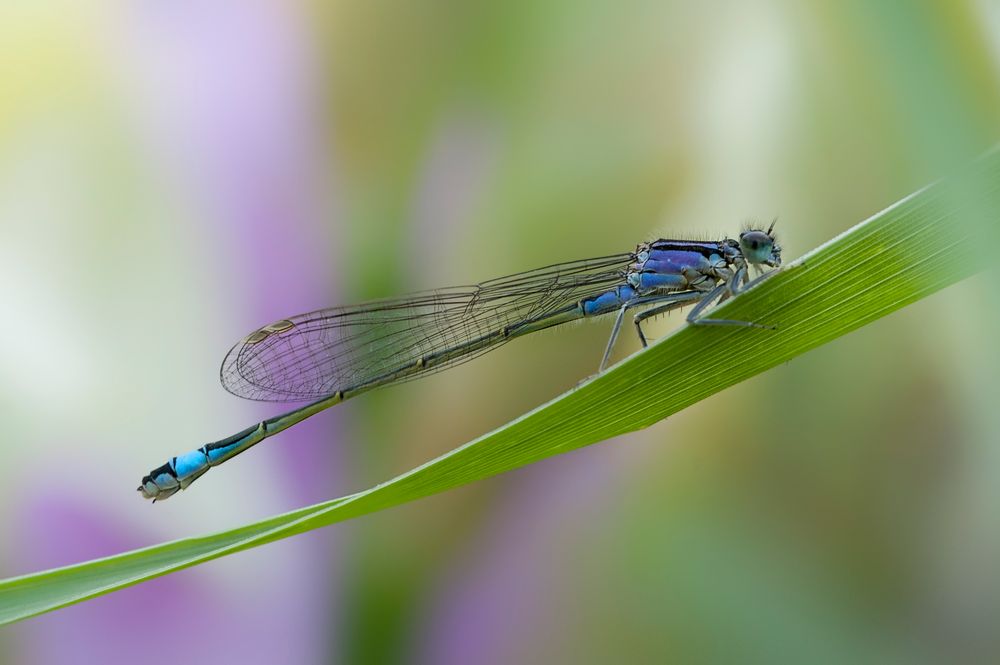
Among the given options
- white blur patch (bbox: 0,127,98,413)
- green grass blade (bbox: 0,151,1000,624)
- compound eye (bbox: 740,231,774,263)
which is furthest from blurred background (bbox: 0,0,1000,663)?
green grass blade (bbox: 0,151,1000,624)

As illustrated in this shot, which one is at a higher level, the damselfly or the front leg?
the damselfly

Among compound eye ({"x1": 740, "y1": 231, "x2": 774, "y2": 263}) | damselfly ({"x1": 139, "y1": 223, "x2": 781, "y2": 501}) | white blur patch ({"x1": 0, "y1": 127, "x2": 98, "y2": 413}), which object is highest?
white blur patch ({"x1": 0, "y1": 127, "x2": 98, "y2": 413})

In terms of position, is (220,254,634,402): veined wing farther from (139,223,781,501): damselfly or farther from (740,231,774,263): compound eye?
(740,231,774,263): compound eye

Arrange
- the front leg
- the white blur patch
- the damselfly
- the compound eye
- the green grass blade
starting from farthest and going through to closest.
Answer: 1. the white blur patch
2. the damselfly
3. the compound eye
4. the front leg
5. the green grass blade

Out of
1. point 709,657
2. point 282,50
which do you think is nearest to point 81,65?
point 282,50

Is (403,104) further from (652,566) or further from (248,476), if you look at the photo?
(652,566)

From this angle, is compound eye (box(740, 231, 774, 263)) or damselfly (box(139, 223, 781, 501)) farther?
damselfly (box(139, 223, 781, 501))
